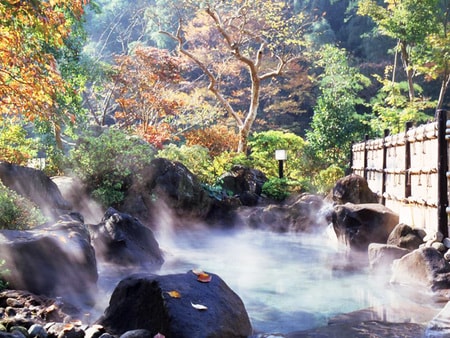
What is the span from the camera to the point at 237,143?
21609 mm

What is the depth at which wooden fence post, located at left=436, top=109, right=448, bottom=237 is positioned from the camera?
7.10 m

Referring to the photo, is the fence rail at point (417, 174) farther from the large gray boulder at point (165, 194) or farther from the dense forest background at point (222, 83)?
the dense forest background at point (222, 83)

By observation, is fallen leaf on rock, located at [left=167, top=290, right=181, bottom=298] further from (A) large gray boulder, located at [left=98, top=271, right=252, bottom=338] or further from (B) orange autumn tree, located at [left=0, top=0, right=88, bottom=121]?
(B) orange autumn tree, located at [left=0, top=0, right=88, bottom=121]

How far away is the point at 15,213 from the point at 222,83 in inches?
690

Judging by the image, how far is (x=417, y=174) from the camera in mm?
8562

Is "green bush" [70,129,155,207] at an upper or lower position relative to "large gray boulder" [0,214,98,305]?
upper

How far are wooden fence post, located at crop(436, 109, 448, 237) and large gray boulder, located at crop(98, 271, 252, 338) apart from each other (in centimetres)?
414

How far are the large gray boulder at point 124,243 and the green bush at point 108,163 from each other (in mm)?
3526

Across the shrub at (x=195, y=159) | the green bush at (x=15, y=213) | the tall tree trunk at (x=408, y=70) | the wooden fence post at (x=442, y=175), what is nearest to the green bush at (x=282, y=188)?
the shrub at (x=195, y=159)

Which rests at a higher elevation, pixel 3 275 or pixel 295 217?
pixel 295 217

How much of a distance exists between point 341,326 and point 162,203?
27.8 ft

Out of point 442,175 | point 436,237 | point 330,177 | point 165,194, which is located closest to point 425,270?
point 436,237

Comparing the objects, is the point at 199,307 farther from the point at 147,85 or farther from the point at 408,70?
the point at 408,70

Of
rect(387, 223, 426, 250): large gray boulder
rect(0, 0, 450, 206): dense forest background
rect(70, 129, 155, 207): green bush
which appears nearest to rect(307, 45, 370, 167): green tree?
rect(0, 0, 450, 206): dense forest background
